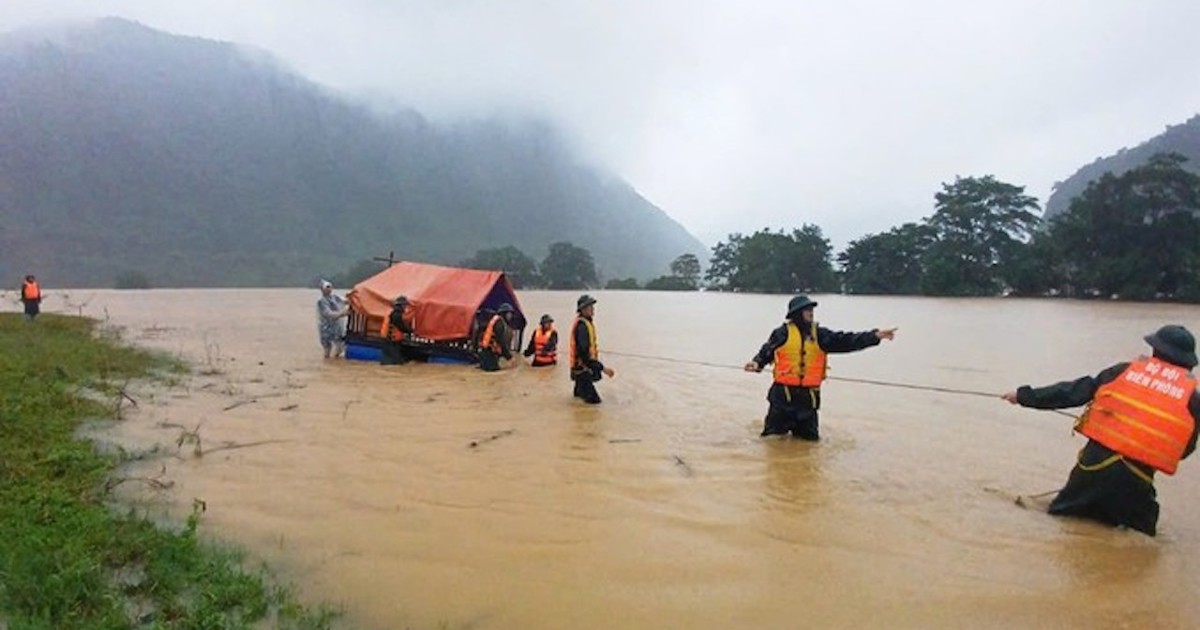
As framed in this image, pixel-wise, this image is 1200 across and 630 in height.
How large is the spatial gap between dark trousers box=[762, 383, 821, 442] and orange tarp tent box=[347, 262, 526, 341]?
8.32 meters

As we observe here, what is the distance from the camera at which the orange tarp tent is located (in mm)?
15508

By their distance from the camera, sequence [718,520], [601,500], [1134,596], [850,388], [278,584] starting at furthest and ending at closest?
[850,388], [601,500], [718,520], [1134,596], [278,584]

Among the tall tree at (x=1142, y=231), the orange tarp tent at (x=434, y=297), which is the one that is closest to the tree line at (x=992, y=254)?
the tall tree at (x=1142, y=231)

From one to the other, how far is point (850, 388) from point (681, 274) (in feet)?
295

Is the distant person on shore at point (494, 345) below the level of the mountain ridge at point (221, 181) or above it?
below

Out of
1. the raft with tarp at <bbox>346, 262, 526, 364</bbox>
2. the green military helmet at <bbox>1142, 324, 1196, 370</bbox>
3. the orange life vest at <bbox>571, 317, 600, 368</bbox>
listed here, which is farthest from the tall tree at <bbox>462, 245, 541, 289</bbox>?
the green military helmet at <bbox>1142, 324, 1196, 370</bbox>

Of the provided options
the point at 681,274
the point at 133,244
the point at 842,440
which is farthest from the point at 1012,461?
the point at 133,244

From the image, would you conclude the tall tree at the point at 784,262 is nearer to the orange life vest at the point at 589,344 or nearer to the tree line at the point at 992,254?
the tree line at the point at 992,254

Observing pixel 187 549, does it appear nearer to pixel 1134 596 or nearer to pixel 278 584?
pixel 278 584

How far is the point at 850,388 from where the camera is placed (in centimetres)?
1463

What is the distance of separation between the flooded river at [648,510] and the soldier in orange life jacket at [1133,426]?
0.80ft

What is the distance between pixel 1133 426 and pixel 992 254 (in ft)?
214

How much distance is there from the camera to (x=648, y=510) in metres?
6.00

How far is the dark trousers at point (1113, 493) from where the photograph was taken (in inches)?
219
